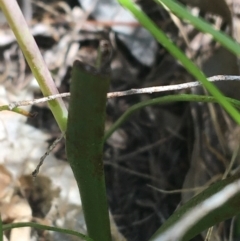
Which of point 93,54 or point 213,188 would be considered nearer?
point 213,188

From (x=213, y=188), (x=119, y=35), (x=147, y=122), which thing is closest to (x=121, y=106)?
(x=147, y=122)

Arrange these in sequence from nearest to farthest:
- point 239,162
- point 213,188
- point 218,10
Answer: point 213,188, point 239,162, point 218,10

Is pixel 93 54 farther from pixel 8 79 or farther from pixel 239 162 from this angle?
pixel 239 162

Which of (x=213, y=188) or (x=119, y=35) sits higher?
(x=119, y=35)

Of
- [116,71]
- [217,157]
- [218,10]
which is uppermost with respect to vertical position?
[218,10]
